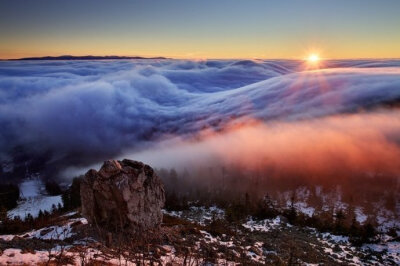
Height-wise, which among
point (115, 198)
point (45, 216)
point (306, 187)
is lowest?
point (306, 187)

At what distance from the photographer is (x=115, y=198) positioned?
36188 millimetres

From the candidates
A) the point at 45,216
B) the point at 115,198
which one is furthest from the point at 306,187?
the point at 115,198

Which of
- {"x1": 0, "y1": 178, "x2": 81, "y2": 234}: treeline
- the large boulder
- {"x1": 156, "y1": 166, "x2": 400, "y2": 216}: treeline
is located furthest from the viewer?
{"x1": 156, "y1": 166, "x2": 400, "y2": 216}: treeline

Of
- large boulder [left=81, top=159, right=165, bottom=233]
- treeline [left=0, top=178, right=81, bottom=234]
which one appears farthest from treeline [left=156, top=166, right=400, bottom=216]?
large boulder [left=81, top=159, right=165, bottom=233]

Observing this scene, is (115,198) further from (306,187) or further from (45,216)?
(306,187)

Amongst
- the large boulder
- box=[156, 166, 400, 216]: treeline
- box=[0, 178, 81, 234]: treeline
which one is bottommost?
box=[156, 166, 400, 216]: treeline

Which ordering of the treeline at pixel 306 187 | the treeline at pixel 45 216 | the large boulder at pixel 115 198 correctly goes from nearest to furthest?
the large boulder at pixel 115 198 → the treeline at pixel 45 216 → the treeline at pixel 306 187

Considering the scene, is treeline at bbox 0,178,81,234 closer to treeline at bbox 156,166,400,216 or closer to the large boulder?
the large boulder

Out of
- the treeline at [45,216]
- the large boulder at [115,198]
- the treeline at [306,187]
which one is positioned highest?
the large boulder at [115,198]

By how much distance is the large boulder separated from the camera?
35878 millimetres

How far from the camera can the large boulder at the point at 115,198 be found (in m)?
35.9

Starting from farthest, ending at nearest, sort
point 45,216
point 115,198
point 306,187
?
point 306,187
point 45,216
point 115,198

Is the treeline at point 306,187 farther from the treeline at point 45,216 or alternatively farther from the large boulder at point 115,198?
the large boulder at point 115,198

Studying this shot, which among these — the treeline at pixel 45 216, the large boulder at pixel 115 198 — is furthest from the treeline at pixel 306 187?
the large boulder at pixel 115 198
